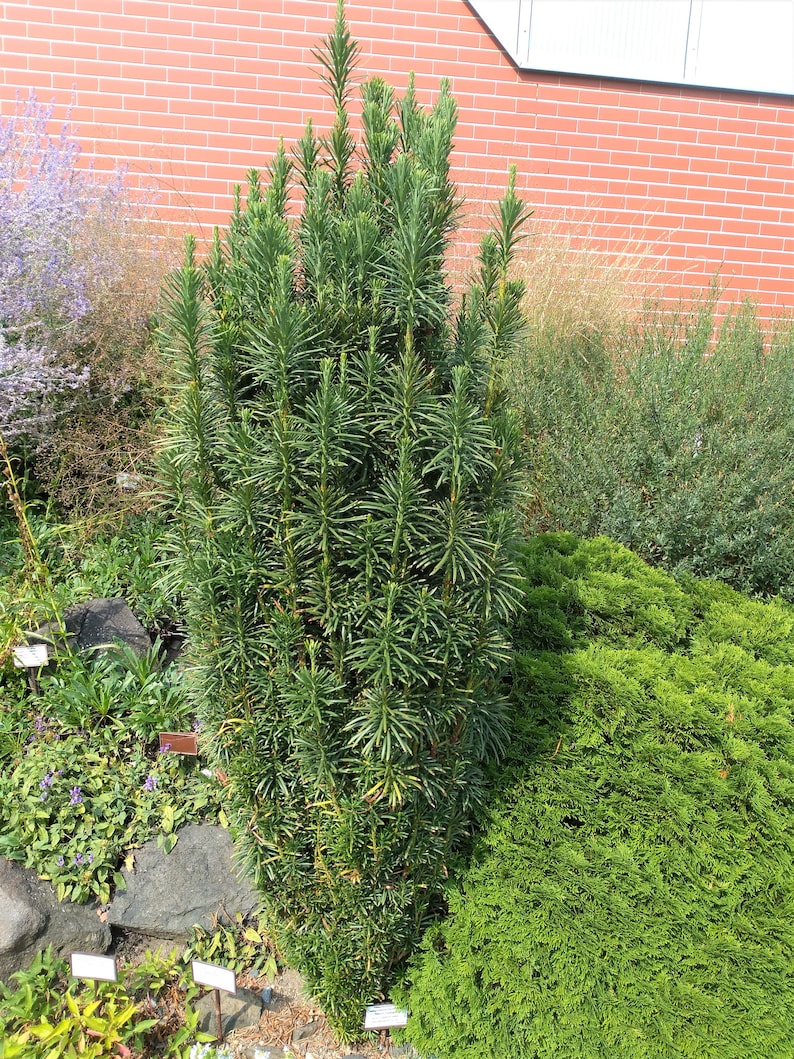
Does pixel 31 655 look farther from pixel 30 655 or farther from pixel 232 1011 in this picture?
pixel 232 1011

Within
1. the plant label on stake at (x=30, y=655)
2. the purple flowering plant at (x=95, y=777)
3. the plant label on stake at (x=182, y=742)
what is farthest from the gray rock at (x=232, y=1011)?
the plant label on stake at (x=30, y=655)

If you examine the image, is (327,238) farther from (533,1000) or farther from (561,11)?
(561,11)

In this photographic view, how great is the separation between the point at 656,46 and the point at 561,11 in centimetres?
86

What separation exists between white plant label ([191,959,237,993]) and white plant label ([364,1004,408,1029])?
1.38ft

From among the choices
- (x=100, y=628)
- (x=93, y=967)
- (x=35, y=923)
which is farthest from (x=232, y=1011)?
(x=100, y=628)

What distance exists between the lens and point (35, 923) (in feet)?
7.95

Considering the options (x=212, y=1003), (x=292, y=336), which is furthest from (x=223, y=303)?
(x=212, y=1003)

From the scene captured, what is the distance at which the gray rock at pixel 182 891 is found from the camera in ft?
8.26

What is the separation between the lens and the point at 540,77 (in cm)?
607

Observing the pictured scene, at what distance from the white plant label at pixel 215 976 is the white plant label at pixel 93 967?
0.25 meters

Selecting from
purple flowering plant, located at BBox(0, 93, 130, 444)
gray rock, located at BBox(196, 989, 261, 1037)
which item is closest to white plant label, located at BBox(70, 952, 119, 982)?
gray rock, located at BBox(196, 989, 261, 1037)

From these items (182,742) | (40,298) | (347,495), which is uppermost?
(40,298)

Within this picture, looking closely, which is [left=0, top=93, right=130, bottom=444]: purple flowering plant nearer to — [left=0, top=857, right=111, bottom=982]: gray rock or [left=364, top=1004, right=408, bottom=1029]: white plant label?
[left=0, top=857, right=111, bottom=982]: gray rock

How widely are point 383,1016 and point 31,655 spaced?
1757 millimetres
